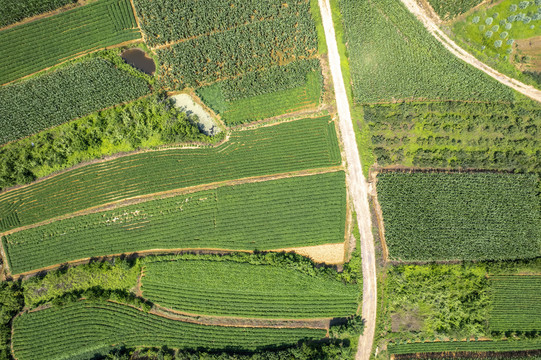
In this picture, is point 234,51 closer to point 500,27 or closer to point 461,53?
point 461,53

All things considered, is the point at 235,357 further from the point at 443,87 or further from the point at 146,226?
the point at 443,87

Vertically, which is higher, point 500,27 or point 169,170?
point 500,27

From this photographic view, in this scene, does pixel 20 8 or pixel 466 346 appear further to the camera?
pixel 20 8

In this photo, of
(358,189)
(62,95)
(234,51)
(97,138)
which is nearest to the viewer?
(358,189)

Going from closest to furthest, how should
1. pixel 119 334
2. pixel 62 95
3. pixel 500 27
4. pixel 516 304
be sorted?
pixel 119 334 < pixel 516 304 < pixel 62 95 < pixel 500 27

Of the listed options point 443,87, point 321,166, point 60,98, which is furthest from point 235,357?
point 443,87

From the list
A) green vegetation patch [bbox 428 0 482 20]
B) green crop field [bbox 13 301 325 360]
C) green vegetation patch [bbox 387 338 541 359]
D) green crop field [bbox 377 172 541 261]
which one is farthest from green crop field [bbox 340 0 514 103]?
green crop field [bbox 13 301 325 360]

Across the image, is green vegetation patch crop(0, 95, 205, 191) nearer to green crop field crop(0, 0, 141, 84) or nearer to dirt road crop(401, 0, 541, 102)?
green crop field crop(0, 0, 141, 84)

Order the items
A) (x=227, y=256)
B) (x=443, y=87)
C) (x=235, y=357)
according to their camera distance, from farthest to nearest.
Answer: (x=443, y=87) → (x=227, y=256) → (x=235, y=357)

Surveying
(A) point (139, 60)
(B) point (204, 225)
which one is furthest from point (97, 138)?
(B) point (204, 225)
